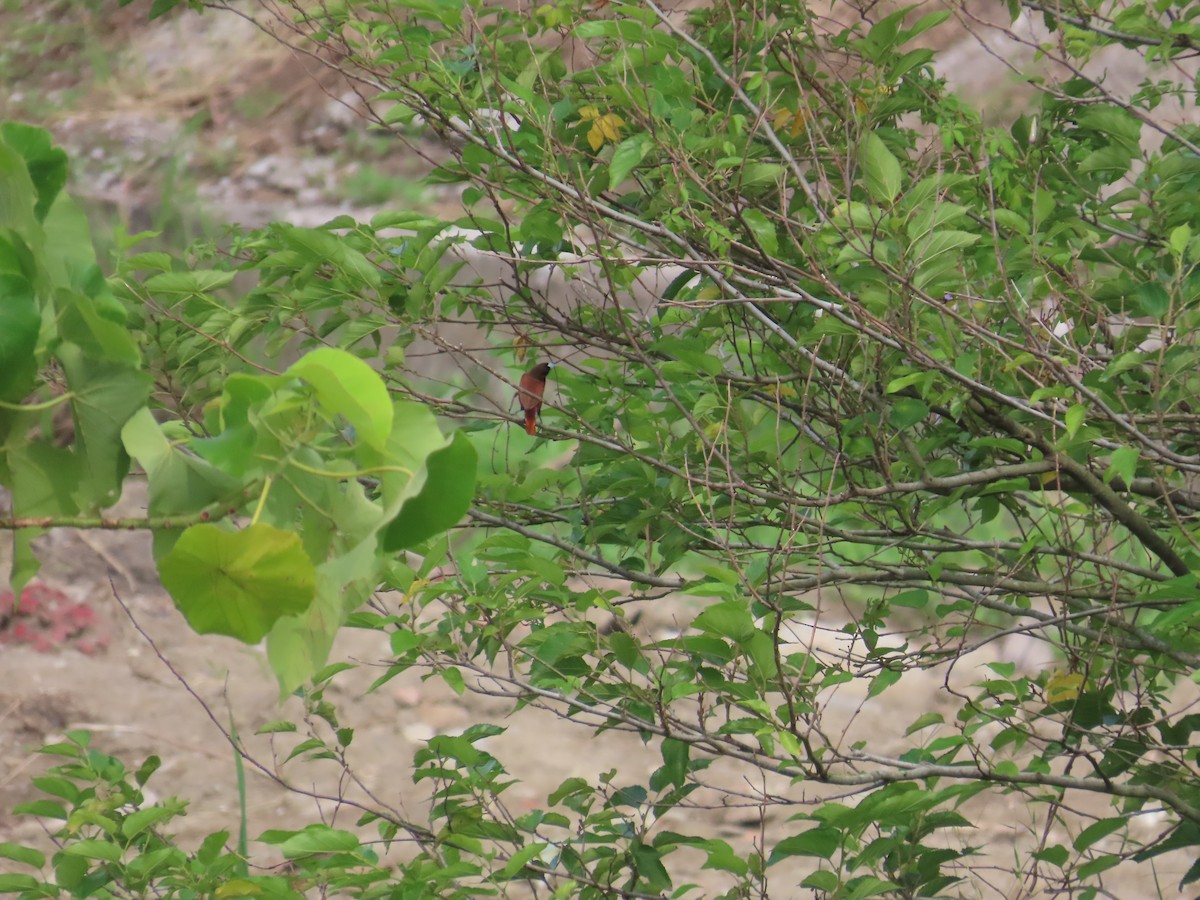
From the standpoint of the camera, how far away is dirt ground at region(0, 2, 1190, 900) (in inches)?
157

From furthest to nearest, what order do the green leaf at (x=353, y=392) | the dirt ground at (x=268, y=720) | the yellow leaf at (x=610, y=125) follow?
1. the dirt ground at (x=268, y=720)
2. the yellow leaf at (x=610, y=125)
3. the green leaf at (x=353, y=392)

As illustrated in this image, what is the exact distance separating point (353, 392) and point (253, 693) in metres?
4.46

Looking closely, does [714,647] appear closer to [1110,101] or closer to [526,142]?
[526,142]

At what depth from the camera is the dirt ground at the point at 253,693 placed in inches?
157

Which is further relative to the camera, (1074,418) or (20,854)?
(20,854)

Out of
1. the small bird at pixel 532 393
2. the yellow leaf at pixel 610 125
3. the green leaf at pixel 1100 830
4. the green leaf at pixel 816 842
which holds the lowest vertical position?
the green leaf at pixel 816 842

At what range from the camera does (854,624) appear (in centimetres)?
166

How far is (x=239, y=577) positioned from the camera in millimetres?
555

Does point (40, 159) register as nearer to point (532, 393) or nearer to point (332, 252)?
point (332, 252)

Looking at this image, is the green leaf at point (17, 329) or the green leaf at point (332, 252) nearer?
the green leaf at point (17, 329)

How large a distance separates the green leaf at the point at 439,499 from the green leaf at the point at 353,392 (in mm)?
29

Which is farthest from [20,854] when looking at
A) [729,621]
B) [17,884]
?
[729,621]

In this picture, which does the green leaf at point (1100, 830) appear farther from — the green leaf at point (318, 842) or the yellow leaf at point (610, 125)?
the yellow leaf at point (610, 125)

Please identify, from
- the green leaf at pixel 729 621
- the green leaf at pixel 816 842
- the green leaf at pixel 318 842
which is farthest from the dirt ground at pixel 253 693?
the green leaf at pixel 729 621
